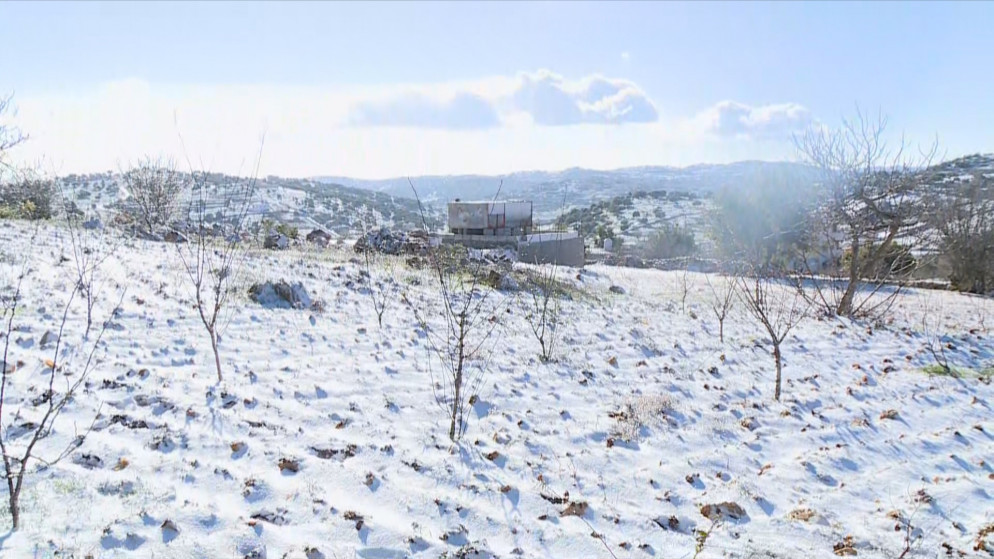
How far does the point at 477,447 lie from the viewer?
376cm

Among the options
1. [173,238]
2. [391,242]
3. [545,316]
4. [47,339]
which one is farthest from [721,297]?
[173,238]

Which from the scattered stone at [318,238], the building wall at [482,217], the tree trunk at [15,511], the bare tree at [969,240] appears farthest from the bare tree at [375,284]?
the bare tree at [969,240]

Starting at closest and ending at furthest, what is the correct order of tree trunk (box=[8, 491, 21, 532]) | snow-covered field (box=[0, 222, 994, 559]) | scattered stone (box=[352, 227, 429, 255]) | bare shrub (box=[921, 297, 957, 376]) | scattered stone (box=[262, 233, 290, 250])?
1. tree trunk (box=[8, 491, 21, 532])
2. snow-covered field (box=[0, 222, 994, 559])
3. bare shrub (box=[921, 297, 957, 376])
4. scattered stone (box=[262, 233, 290, 250])
5. scattered stone (box=[352, 227, 429, 255])

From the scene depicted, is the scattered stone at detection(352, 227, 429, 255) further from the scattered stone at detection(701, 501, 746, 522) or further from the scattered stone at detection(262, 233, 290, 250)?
the scattered stone at detection(701, 501, 746, 522)

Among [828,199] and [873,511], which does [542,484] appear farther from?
[828,199]

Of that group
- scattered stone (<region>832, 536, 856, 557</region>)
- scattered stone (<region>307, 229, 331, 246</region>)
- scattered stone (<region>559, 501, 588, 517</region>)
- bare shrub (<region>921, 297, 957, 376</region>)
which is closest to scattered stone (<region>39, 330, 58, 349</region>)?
scattered stone (<region>559, 501, 588, 517</region>)

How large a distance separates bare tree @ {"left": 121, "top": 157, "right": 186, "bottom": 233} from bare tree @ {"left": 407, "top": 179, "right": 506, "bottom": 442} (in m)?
8.37

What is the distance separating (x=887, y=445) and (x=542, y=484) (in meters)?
2.67

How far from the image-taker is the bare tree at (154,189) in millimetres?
13453

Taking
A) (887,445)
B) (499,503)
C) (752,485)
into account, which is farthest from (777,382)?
(499,503)

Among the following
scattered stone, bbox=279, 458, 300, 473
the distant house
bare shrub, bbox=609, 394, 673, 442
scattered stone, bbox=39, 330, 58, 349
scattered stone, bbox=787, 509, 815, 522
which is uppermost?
the distant house

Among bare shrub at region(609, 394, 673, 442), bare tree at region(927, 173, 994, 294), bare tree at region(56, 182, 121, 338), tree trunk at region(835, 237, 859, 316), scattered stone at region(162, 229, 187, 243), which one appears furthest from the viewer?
bare tree at region(927, 173, 994, 294)

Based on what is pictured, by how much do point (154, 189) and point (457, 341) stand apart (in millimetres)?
11469

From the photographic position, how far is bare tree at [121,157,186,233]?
13.5m
